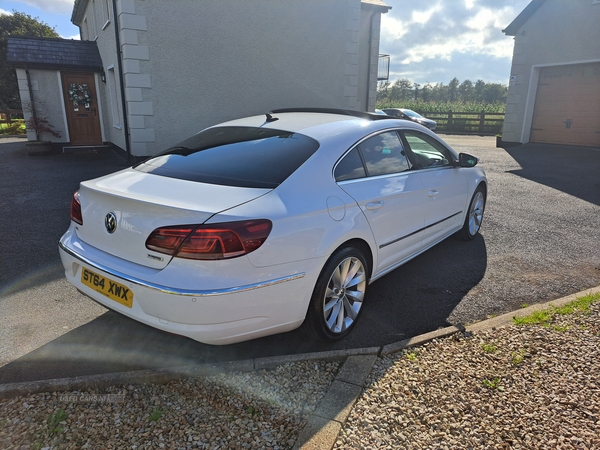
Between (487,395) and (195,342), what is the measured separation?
75.4 inches

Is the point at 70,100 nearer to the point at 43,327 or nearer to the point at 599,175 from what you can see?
the point at 43,327

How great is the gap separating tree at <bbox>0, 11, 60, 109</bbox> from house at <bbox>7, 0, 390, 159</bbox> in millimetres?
22037

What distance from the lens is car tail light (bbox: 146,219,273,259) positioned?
2.22 m

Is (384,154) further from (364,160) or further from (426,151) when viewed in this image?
(426,151)

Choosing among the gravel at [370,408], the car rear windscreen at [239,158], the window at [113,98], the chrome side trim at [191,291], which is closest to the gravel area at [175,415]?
the gravel at [370,408]

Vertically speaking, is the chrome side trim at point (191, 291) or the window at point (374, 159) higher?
the window at point (374, 159)

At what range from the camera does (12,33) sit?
34.7 m

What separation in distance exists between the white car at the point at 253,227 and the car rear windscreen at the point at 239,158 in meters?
0.01

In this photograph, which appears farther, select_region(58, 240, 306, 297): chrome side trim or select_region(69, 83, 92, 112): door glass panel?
select_region(69, 83, 92, 112): door glass panel

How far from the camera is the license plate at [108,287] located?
2434 mm

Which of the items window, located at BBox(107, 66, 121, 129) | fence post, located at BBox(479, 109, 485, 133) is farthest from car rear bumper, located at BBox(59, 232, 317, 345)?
fence post, located at BBox(479, 109, 485, 133)

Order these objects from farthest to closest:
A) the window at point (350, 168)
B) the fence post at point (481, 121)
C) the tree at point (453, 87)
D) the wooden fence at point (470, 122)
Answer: the tree at point (453, 87)
the fence post at point (481, 121)
the wooden fence at point (470, 122)
the window at point (350, 168)

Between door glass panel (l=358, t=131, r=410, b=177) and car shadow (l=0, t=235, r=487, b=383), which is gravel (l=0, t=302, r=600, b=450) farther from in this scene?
door glass panel (l=358, t=131, r=410, b=177)

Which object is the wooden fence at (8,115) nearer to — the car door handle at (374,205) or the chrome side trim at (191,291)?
the chrome side trim at (191,291)
